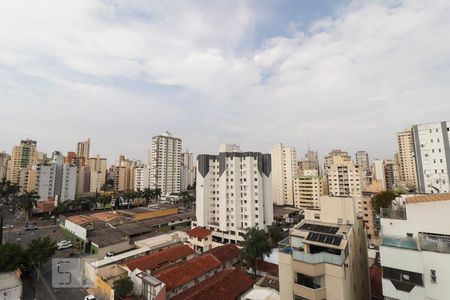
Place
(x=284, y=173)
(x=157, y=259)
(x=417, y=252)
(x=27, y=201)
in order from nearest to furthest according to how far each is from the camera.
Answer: (x=417, y=252), (x=157, y=259), (x=27, y=201), (x=284, y=173)

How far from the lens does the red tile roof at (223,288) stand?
19.9m

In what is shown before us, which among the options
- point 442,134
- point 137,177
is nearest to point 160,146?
point 137,177

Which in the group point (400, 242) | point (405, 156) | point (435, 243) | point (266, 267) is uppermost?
point (405, 156)

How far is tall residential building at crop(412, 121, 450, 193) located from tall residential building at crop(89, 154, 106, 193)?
109 m

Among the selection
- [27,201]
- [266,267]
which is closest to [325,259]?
[266,267]

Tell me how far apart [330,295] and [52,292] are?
85.4 feet

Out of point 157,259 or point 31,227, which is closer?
point 157,259

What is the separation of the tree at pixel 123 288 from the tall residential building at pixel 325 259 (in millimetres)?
14654

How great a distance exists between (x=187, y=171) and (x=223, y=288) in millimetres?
96413

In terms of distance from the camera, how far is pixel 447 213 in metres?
11.4

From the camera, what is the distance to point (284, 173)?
79.0 metres

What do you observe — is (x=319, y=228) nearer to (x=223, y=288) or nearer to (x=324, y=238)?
(x=324, y=238)

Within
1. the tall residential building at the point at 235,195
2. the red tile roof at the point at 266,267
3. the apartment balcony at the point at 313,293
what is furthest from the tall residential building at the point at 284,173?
the apartment balcony at the point at 313,293

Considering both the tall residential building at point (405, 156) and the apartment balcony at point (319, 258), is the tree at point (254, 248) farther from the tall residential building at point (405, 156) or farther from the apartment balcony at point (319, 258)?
the tall residential building at point (405, 156)
